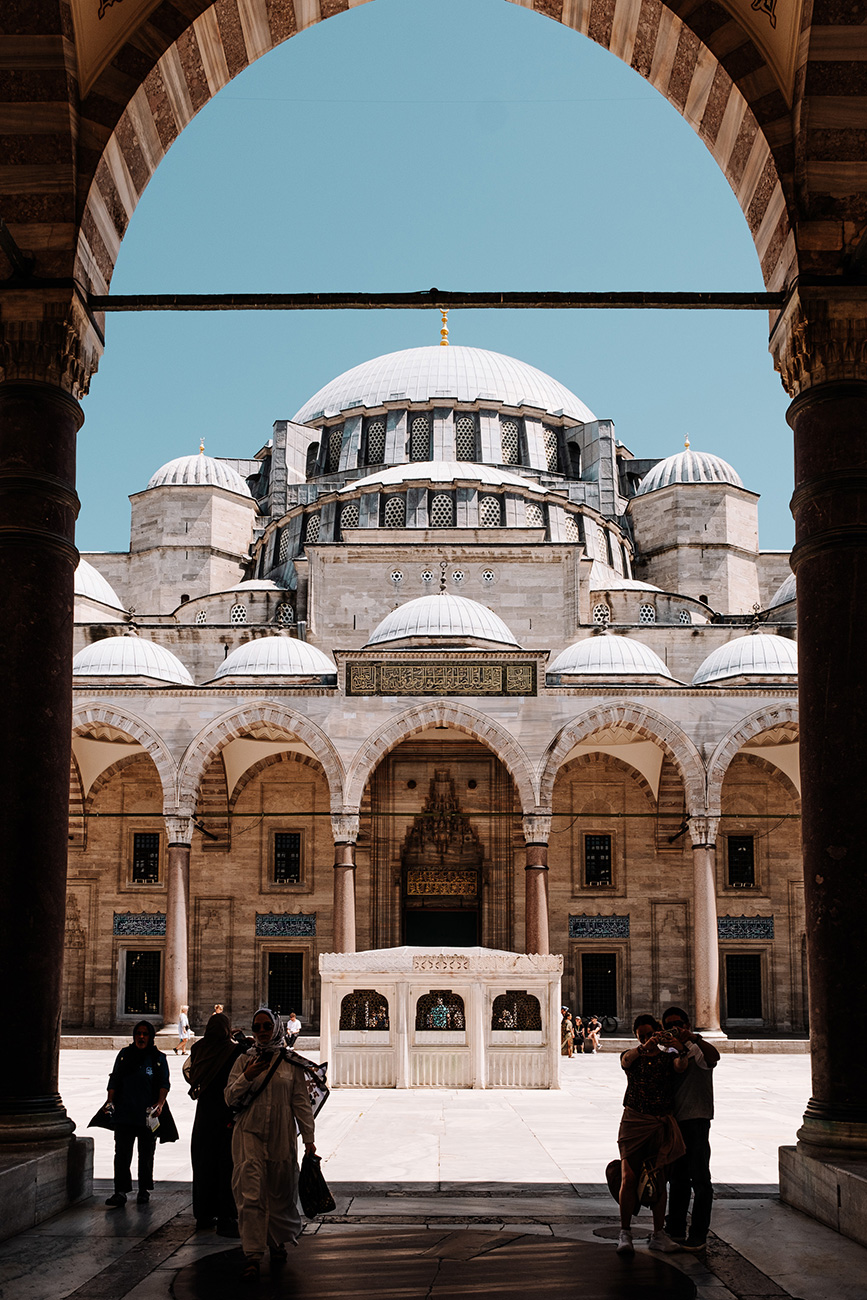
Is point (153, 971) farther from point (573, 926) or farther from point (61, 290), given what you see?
point (61, 290)

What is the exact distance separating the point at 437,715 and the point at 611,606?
7.38 meters

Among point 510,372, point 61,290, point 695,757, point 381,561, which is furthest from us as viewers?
point 510,372

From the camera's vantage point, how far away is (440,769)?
23.7m

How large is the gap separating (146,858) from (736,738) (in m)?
10.6

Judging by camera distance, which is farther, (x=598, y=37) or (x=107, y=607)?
(x=107, y=607)

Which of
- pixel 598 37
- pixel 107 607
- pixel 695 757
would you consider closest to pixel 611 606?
pixel 695 757

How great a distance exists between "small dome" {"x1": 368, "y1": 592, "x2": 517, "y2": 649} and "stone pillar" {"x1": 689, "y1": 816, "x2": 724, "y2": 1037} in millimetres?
4526

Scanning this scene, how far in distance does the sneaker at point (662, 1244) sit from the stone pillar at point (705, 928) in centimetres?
1577

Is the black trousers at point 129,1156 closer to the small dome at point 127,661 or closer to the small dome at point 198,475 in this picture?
the small dome at point 127,661

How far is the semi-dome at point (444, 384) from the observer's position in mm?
33250

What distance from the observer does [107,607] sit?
26.6 m

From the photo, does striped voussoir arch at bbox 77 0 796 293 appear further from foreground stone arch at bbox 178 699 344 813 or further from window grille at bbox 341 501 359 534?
window grille at bbox 341 501 359 534

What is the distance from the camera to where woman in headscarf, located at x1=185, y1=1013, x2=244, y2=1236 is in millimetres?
4996

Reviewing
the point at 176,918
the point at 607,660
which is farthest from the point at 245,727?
the point at 607,660
